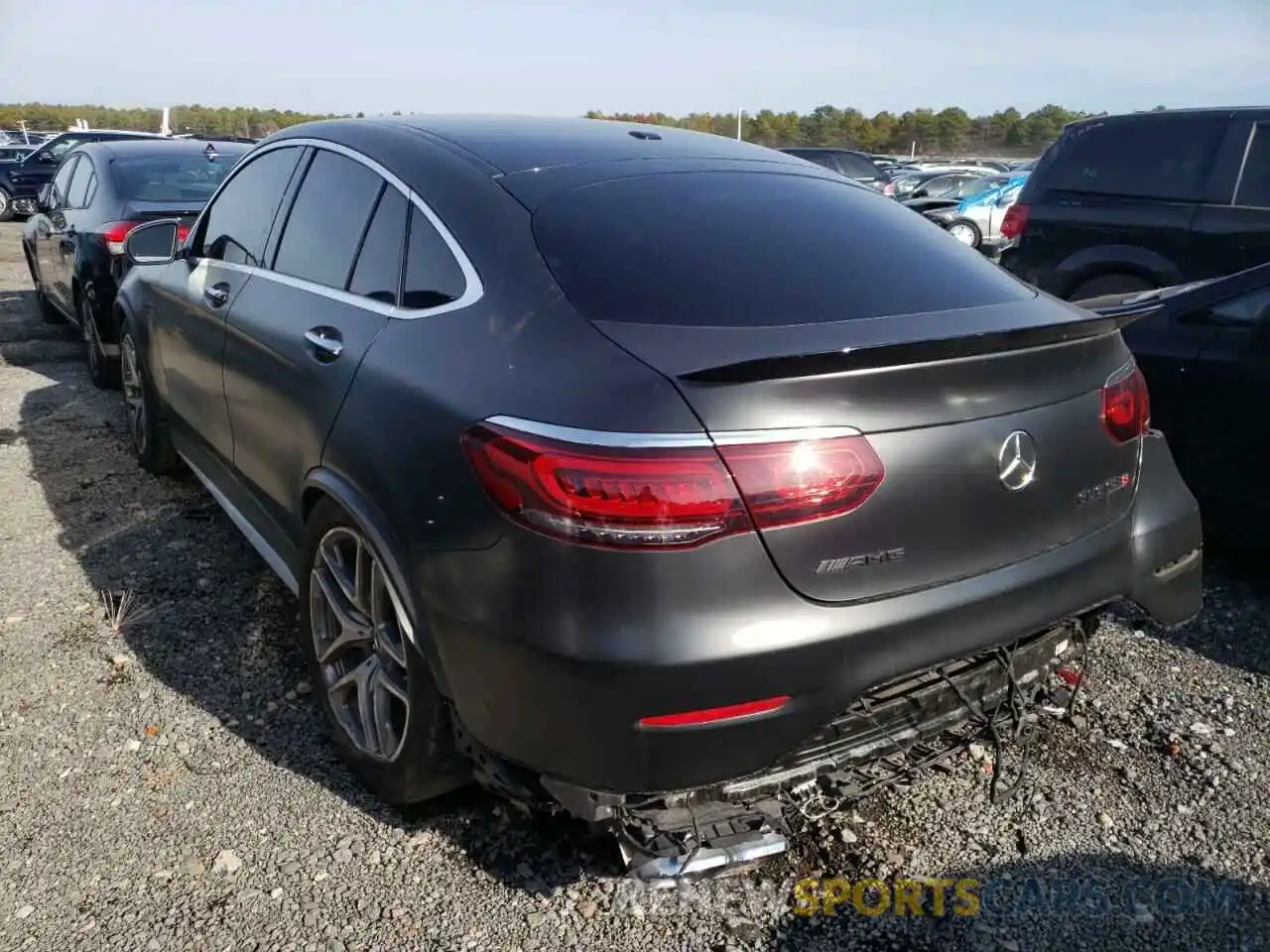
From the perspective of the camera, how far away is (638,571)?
6.30 feet

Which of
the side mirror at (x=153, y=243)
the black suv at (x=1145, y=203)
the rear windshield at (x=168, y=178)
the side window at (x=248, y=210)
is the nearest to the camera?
the side window at (x=248, y=210)

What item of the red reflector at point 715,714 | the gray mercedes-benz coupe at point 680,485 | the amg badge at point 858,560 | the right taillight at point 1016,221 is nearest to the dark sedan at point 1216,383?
the gray mercedes-benz coupe at point 680,485

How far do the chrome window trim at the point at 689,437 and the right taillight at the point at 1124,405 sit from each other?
0.82m

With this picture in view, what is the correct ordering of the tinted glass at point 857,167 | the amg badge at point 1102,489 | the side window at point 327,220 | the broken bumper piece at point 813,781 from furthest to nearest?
the tinted glass at point 857,167 → the side window at point 327,220 → the amg badge at point 1102,489 → the broken bumper piece at point 813,781

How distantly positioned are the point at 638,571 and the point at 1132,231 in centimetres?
663

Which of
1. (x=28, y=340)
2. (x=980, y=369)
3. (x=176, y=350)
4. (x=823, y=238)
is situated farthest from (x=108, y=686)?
(x=28, y=340)

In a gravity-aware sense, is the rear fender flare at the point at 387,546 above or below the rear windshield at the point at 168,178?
below

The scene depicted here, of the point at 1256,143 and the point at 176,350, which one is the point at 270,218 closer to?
the point at 176,350

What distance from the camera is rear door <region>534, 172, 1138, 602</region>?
1972 millimetres

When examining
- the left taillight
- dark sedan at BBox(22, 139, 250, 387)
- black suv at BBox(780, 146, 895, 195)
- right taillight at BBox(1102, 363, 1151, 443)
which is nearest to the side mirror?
dark sedan at BBox(22, 139, 250, 387)

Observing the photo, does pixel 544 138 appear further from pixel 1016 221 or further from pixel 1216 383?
pixel 1016 221

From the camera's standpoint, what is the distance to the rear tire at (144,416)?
4.86 metres

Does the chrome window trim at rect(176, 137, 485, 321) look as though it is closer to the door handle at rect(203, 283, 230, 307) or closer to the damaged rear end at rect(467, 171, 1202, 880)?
the door handle at rect(203, 283, 230, 307)

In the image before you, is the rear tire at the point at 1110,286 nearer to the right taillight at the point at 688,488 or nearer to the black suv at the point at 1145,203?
the black suv at the point at 1145,203
